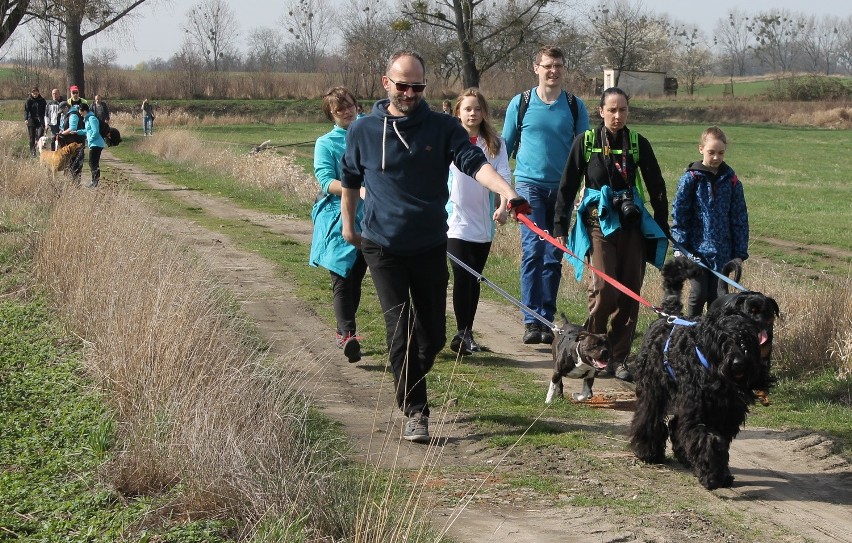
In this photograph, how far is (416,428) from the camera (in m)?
6.21

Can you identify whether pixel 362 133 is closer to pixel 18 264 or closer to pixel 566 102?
pixel 566 102

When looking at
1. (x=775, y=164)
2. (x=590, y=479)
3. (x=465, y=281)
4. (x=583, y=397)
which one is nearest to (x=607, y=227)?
(x=583, y=397)

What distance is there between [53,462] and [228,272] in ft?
21.3

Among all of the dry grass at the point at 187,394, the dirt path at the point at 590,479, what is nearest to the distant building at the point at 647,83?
the dirt path at the point at 590,479

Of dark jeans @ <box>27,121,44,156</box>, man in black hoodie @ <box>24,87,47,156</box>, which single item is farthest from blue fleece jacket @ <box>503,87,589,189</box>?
man in black hoodie @ <box>24,87,47,156</box>

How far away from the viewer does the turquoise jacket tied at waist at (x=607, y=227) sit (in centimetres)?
742

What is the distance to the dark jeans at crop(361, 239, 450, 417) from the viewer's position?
Result: 19.9ft

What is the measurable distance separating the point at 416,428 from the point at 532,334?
296cm

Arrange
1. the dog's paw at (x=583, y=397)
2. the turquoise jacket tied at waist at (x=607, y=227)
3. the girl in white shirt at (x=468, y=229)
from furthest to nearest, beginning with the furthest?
the girl in white shirt at (x=468, y=229) → the turquoise jacket tied at waist at (x=607, y=227) → the dog's paw at (x=583, y=397)

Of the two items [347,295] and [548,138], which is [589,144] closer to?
[548,138]

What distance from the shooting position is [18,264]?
10.4 metres

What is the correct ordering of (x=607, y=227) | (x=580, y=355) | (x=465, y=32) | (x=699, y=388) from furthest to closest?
(x=465, y=32) < (x=607, y=227) < (x=580, y=355) < (x=699, y=388)

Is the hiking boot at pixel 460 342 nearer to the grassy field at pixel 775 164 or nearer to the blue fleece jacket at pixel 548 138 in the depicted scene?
the blue fleece jacket at pixel 548 138

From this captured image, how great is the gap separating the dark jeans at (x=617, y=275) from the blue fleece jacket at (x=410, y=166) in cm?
193
